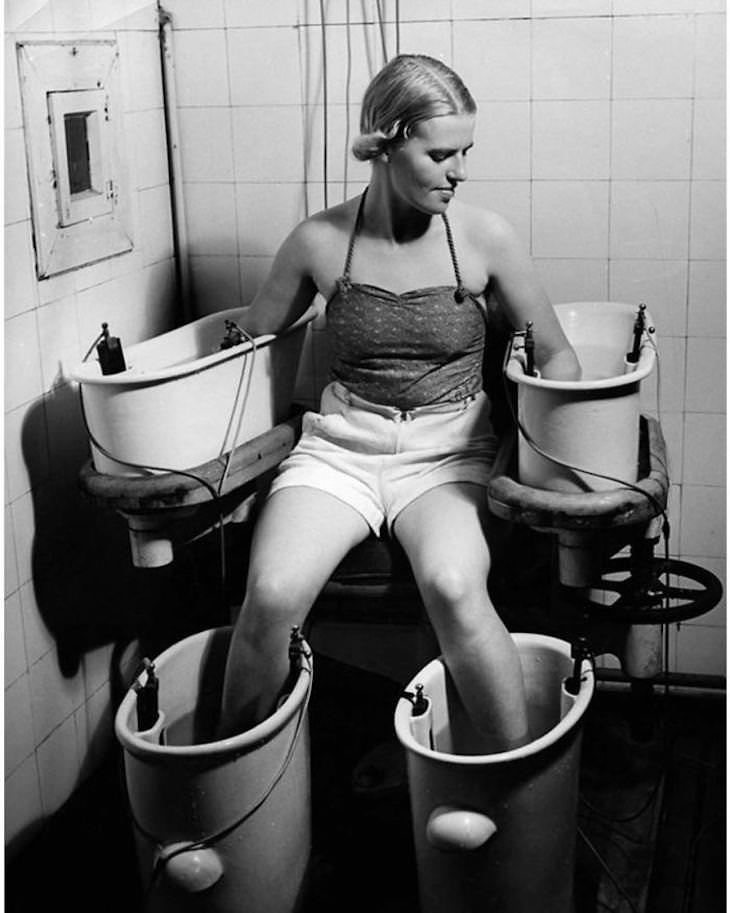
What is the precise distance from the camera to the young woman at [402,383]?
1.97 m

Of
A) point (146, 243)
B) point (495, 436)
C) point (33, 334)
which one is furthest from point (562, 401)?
point (146, 243)

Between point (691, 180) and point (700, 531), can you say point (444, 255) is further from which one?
point (700, 531)

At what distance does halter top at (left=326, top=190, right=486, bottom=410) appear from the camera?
2213 mm

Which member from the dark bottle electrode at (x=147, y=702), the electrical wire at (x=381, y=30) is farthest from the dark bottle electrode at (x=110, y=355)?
the electrical wire at (x=381, y=30)

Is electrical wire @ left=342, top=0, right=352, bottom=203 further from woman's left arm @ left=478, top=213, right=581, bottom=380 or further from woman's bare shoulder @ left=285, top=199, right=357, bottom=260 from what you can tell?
woman's left arm @ left=478, top=213, right=581, bottom=380

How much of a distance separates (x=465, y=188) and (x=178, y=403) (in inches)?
35.2

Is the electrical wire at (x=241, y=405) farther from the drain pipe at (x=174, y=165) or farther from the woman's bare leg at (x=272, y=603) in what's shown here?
the drain pipe at (x=174, y=165)

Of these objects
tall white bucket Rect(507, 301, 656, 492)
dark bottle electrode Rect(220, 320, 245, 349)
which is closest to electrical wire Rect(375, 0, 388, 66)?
dark bottle electrode Rect(220, 320, 245, 349)

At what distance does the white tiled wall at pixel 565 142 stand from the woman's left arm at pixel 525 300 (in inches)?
14.8

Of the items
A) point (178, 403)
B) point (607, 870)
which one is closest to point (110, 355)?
point (178, 403)

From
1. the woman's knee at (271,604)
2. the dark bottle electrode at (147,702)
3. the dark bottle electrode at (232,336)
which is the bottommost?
the dark bottle electrode at (147,702)

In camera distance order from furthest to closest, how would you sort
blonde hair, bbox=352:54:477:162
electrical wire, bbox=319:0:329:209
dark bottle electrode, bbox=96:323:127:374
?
electrical wire, bbox=319:0:329:209, dark bottle electrode, bbox=96:323:127:374, blonde hair, bbox=352:54:477:162

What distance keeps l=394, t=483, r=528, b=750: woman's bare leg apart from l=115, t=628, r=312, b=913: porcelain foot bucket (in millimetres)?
256

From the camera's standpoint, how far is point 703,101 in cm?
243
